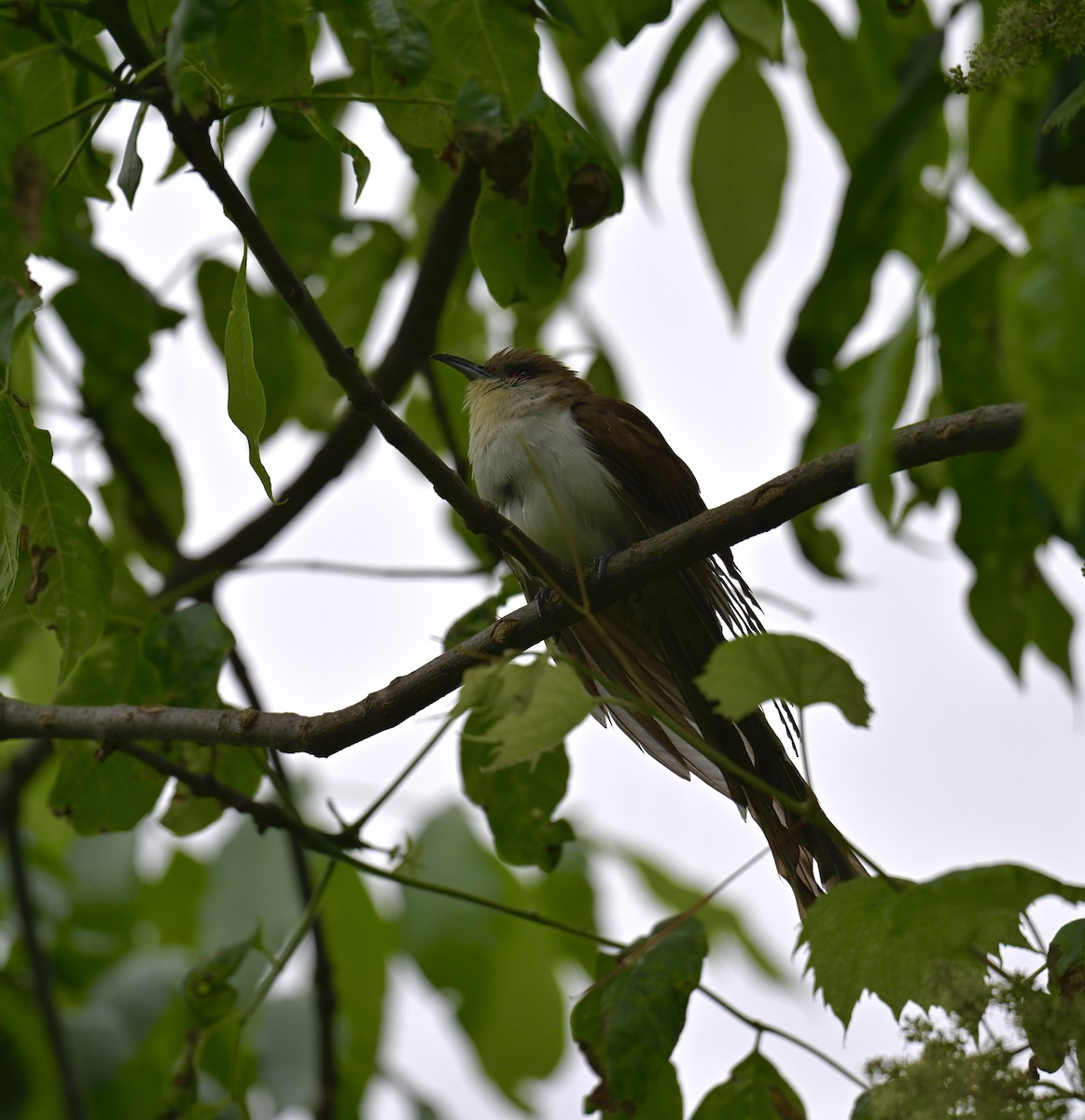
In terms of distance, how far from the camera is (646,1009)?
2.28m

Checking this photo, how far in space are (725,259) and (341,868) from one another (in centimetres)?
240

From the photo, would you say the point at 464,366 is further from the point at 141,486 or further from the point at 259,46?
the point at 259,46

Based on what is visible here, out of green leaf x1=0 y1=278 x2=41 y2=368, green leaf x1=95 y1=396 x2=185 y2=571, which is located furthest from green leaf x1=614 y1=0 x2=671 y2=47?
green leaf x1=95 y1=396 x2=185 y2=571

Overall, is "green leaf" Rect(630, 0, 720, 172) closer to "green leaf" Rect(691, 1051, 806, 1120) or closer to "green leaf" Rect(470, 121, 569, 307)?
"green leaf" Rect(470, 121, 569, 307)

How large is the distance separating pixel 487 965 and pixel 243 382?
2.47m

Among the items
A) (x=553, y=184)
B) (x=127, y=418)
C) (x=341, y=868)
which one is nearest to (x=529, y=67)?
(x=553, y=184)

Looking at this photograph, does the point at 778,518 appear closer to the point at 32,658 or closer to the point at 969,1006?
the point at 969,1006

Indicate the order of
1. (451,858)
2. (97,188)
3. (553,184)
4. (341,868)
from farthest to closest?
(341,868) < (451,858) < (97,188) < (553,184)

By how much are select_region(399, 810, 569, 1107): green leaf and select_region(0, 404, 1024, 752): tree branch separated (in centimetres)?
127

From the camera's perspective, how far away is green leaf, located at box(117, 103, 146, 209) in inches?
86.0

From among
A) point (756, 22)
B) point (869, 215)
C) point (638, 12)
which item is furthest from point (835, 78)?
point (638, 12)

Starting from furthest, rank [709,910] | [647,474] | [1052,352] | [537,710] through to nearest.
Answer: [709,910] → [647,474] → [537,710] → [1052,352]

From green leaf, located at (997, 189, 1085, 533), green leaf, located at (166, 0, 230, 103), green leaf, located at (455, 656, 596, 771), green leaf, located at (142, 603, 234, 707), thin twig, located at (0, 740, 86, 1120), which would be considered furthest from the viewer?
thin twig, located at (0, 740, 86, 1120)

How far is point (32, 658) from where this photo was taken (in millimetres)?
4707
